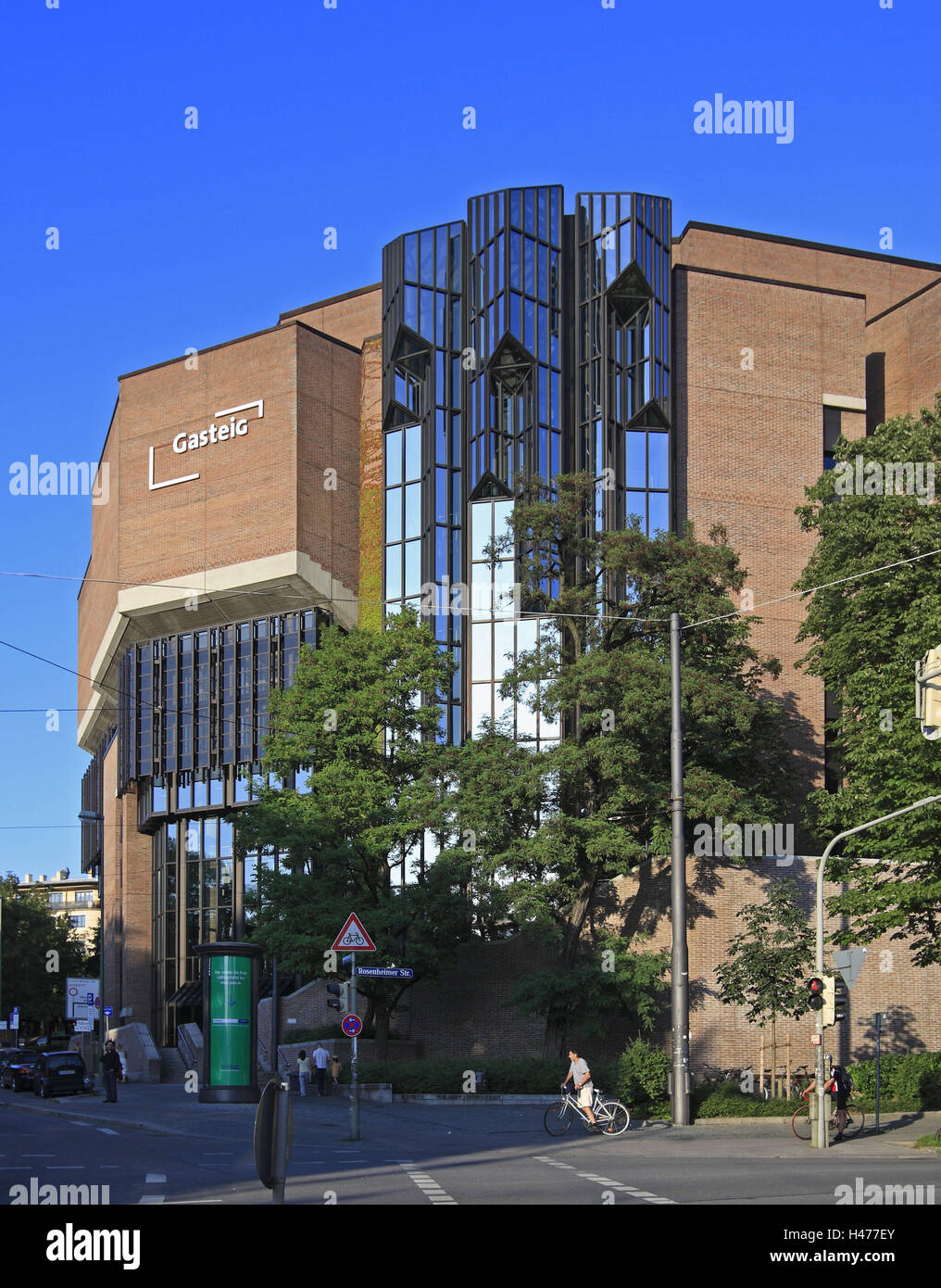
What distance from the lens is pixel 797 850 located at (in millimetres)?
46906

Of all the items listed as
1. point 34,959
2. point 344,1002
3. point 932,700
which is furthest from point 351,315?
point 932,700

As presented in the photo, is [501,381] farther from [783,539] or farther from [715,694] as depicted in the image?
[715,694]

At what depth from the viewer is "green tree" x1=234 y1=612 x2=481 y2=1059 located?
3838cm

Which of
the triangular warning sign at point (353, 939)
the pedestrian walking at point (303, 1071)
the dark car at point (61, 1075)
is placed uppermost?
the triangular warning sign at point (353, 939)

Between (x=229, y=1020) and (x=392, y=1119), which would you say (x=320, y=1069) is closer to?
(x=229, y=1020)

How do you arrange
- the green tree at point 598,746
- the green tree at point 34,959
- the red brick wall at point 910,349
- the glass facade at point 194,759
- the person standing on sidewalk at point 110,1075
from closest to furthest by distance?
the green tree at point 598,746
the person standing on sidewalk at point 110,1075
the red brick wall at point 910,349
the glass facade at point 194,759
the green tree at point 34,959

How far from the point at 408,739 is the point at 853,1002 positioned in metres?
13.3

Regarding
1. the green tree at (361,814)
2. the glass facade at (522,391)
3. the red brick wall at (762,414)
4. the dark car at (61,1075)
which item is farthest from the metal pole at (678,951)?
the dark car at (61,1075)

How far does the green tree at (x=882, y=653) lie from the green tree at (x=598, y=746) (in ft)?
8.31

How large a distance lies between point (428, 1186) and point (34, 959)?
79419 millimetres

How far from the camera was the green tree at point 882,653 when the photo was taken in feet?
104

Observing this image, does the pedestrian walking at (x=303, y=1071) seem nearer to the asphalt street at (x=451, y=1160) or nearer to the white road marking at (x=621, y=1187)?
the asphalt street at (x=451, y=1160)

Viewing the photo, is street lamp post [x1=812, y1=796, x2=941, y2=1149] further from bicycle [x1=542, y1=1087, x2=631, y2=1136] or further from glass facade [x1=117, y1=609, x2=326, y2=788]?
glass facade [x1=117, y1=609, x2=326, y2=788]
